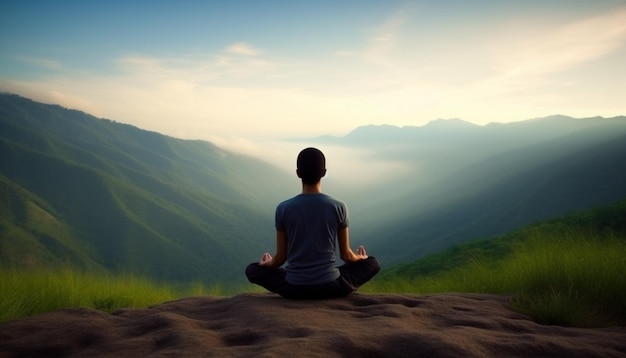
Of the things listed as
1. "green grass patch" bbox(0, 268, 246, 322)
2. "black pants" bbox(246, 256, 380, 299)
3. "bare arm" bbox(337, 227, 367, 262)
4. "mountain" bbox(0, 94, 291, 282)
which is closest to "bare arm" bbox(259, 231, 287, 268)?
"black pants" bbox(246, 256, 380, 299)

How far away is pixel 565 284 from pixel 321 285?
12.6ft

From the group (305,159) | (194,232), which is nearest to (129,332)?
(305,159)

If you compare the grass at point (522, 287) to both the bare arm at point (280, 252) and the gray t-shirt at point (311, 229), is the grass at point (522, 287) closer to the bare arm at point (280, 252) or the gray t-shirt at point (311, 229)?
the gray t-shirt at point (311, 229)

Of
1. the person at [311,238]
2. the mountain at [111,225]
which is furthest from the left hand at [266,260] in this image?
the mountain at [111,225]

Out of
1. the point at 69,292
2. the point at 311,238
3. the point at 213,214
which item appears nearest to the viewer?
the point at 311,238

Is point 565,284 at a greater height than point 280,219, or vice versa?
point 280,219

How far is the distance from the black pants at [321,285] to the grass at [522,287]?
2138 mm

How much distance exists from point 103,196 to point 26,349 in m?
176

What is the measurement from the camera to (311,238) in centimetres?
579

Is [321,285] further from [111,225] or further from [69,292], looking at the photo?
[111,225]

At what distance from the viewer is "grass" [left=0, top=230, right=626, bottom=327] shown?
5.84 meters

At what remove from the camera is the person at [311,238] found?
5.79m

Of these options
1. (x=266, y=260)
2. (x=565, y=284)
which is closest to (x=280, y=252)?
(x=266, y=260)

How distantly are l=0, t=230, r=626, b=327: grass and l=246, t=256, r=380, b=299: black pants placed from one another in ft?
7.01
